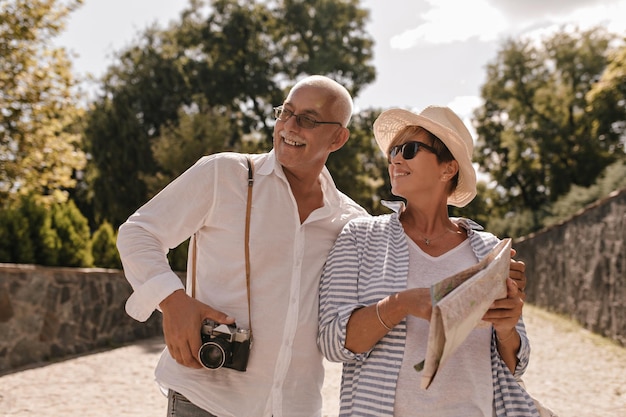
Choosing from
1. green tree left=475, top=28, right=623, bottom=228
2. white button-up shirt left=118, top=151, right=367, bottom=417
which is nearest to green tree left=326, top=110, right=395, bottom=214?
green tree left=475, top=28, right=623, bottom=228

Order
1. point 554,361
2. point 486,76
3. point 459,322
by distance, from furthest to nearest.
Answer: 1. point 486,76
2. point 554,361
3. point 459,322

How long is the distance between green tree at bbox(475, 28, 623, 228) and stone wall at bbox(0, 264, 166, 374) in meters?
24.3

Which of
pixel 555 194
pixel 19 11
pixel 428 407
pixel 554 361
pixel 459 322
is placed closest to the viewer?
pixel 459 322

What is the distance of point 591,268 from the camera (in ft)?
38.4

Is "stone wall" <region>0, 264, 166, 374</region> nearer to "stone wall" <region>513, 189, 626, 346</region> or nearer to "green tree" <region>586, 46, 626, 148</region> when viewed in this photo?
"stone wall" <region>513, 189, 626, 346</region>

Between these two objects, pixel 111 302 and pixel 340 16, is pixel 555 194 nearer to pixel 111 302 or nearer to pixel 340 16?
pixel 340 16

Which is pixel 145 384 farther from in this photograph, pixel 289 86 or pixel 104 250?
pixel 289 86

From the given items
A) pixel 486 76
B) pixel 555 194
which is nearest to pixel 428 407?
pixel 555 194

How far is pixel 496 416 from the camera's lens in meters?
2.20

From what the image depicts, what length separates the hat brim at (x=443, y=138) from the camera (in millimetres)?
2521

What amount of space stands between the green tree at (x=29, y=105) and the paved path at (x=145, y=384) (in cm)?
368

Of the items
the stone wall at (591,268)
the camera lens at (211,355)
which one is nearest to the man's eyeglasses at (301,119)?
the camera lens at (211,355)

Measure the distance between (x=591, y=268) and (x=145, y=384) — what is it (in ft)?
26.4

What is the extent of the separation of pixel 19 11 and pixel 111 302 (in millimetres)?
5497
